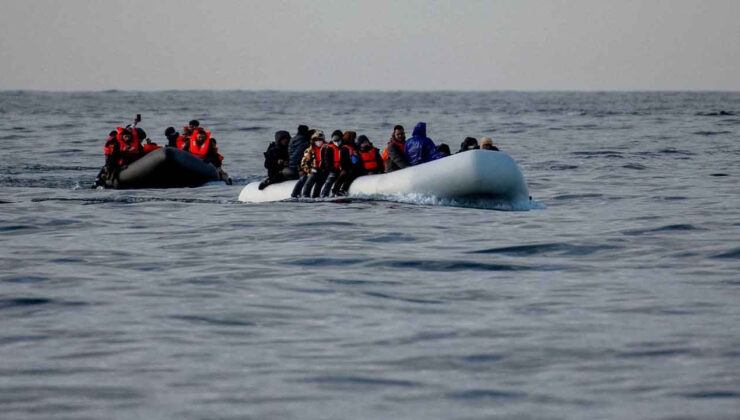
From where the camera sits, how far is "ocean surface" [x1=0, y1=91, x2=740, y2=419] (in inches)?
294

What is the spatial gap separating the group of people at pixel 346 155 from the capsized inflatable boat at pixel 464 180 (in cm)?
51

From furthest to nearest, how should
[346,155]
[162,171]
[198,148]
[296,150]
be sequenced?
[198,148], [162,171], [296,150], [346,155]

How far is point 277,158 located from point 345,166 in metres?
2.04

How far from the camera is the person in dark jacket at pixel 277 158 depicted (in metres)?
22.5

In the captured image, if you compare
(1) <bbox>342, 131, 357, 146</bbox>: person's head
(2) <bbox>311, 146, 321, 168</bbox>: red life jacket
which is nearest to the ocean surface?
(2) <bbox>311, 146, 321, 168</bbox>: red life jacket

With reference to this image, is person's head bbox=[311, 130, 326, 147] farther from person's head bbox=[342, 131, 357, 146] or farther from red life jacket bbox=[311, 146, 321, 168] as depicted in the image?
person's head bbox=[342, 131, 357, 146]

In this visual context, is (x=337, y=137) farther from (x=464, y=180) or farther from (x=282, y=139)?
(x=464, y=180)

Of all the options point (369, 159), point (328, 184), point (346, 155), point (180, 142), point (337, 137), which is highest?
point (337, 137)

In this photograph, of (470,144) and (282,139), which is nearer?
(470,144)

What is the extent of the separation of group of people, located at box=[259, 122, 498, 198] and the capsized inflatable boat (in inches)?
20.2

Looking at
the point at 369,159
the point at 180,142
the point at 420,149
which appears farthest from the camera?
the point at 180,142

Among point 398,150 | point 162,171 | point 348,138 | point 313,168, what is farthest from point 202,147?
point 398,150

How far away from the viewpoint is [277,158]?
74.1 feet

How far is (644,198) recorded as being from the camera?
22.9m
